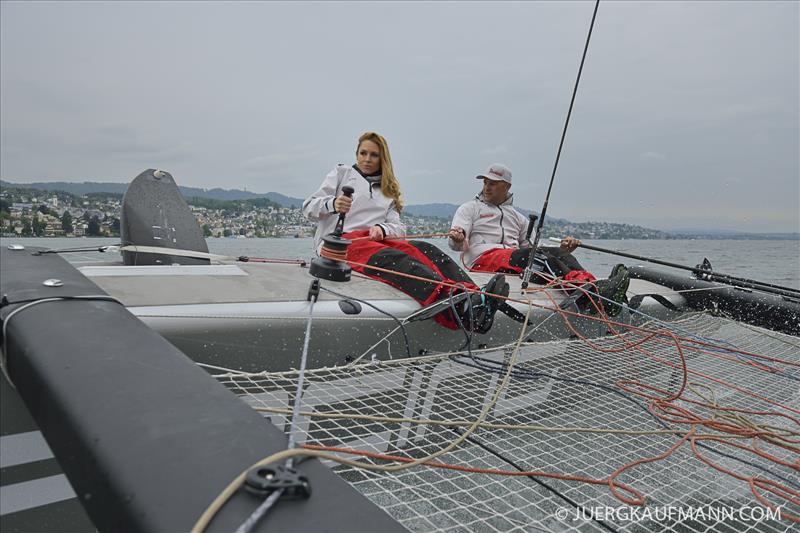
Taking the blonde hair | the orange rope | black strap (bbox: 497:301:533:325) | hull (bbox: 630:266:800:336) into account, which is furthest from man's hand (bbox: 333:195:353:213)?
hull (bbox: 630:266:800:336)

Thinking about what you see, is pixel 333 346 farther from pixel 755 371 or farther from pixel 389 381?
pixel 755 371

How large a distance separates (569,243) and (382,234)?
1367mm

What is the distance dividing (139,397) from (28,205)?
3967 mm

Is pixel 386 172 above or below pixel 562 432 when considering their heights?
above

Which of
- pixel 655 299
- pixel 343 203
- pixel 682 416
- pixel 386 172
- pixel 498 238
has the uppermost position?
pixel 386 172

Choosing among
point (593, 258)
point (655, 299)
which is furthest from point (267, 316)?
point (593, 258)

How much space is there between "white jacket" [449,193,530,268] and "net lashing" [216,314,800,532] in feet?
5.34

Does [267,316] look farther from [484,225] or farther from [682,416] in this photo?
[484,225]

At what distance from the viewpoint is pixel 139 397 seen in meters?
0.77

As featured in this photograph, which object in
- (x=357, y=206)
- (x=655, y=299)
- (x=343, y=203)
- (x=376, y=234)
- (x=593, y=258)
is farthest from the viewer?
(x=593, y=258)

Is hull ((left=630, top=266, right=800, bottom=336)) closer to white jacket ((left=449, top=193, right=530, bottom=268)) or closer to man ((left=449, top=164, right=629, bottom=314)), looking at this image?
man ((left=449, top=164, right=629, bottom=314))

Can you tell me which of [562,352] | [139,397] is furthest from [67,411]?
[562,352]

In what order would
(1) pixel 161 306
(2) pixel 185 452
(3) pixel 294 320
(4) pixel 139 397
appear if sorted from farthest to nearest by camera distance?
1. (3) pixel 294 320
2. (1) pixel 161 306
3. (4) pixel 139 397
4. (2) pixel 185 452

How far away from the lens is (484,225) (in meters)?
4.18
